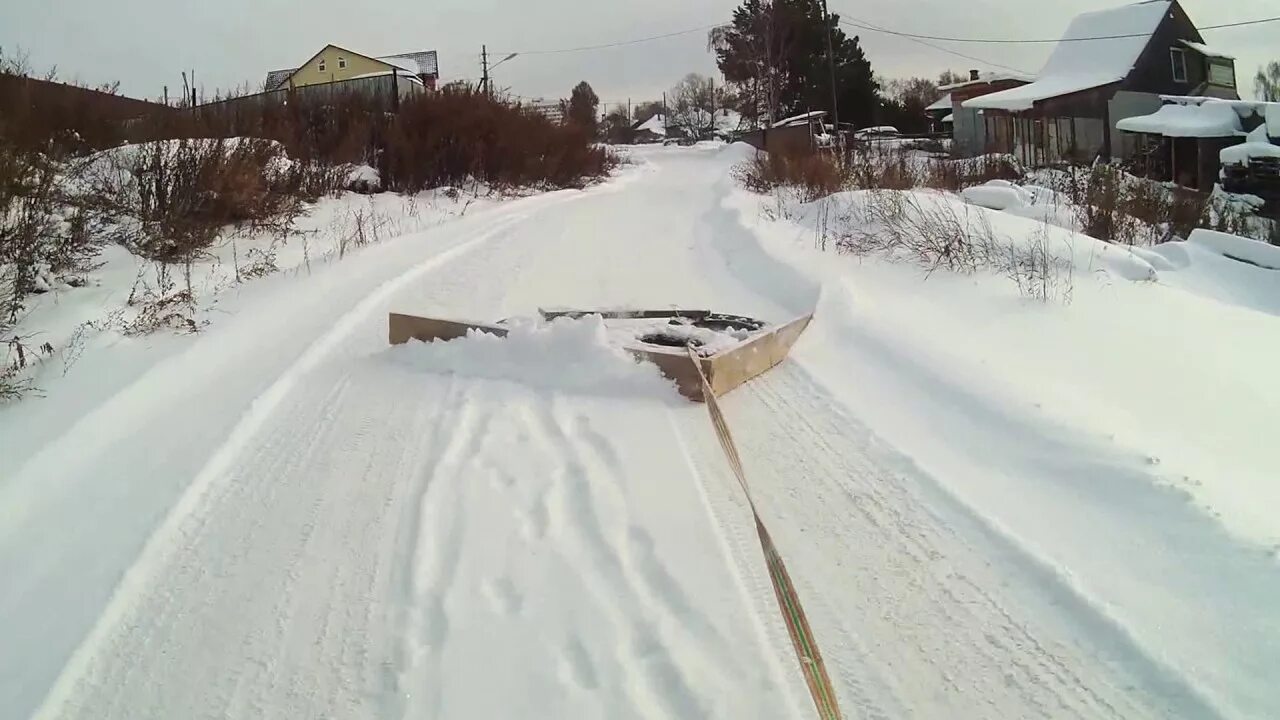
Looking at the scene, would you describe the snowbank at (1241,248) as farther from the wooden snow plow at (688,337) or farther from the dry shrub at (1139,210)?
the wooden snow plow at (688,337)

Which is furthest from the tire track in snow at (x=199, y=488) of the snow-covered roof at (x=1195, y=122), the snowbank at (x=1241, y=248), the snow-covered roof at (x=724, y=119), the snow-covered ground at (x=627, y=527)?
the snow-covered roof at (x=724, y=119)

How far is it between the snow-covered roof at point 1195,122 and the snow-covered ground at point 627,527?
75.3ft

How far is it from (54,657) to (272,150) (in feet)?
38.6

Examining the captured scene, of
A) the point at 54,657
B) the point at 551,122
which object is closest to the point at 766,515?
the point at 54,657

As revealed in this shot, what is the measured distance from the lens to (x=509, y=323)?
6.88m

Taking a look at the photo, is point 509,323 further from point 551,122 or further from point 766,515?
point 551,122

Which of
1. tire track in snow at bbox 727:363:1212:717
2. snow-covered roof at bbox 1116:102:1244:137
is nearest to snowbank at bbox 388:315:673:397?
tire track in snow at bbox 727:363:1212:717

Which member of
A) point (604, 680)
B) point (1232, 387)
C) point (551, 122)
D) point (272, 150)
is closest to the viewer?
point (604, 680)

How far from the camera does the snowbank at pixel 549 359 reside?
581 centimetres

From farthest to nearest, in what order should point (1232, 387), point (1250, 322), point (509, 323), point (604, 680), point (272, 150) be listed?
point (272, 150), point (1250, 322), point (509, 323), point (1232, 387), point (604, 680)

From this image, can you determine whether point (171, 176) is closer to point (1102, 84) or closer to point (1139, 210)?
point (1139, 210)

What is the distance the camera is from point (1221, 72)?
44.5 metres

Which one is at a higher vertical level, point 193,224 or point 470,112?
point 470,112

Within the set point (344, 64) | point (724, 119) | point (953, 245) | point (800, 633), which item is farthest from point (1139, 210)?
point (724, 119)
